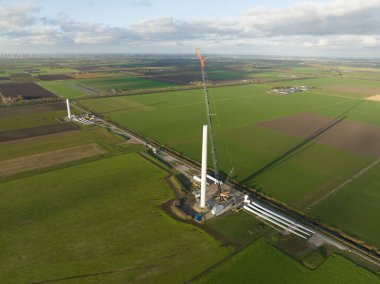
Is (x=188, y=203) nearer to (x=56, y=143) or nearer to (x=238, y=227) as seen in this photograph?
(x=238, y=227)

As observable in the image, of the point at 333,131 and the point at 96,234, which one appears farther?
the point at 333,131

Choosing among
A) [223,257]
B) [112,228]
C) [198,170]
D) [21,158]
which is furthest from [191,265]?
[21,158]

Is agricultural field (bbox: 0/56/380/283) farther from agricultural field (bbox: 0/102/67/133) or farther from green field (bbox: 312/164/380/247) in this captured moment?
agricultural field (bbox: 0/102/67/133)

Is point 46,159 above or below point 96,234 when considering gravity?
above

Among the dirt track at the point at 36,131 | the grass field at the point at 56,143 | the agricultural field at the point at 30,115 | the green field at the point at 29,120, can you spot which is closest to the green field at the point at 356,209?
the grass field at the point at 56,143

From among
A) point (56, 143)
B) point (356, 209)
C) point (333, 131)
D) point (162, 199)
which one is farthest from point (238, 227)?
point (333, 131)

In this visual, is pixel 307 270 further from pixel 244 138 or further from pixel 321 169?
pixel 244 138

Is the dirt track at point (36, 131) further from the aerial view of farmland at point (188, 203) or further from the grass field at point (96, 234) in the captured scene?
the grass field at point (96, 234)
